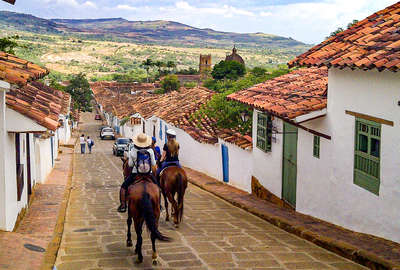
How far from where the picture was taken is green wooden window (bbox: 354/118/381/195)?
8.66 metres

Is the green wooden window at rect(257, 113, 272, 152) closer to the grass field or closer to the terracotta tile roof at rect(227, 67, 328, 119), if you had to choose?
the terracotta tile roof at rect(227, 67, 328, 119)

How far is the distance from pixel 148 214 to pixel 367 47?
15.9ft

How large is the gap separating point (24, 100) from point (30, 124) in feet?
6.69

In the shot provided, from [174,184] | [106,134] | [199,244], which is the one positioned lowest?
[106,134]

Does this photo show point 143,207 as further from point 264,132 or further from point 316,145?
point 264,132

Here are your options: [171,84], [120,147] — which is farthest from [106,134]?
[120,147]

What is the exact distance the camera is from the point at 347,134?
31.8 ft

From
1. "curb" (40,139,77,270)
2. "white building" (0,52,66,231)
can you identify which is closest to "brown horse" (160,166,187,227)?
"curb" (40,139,77,270)

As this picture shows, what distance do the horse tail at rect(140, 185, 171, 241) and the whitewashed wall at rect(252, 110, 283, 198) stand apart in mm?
6354

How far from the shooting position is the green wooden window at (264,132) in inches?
553

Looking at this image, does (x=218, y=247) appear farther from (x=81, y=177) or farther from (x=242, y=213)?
(x=81, y=177)

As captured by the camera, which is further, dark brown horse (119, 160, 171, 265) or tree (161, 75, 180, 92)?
tree (161, 75, 180, 92)

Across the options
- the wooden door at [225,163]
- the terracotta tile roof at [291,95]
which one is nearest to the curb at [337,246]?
the terracotta tile roof at [291,95]

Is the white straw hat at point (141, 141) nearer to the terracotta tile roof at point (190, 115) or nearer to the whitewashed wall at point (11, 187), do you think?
the whitewashed wall at point (11, 187)
